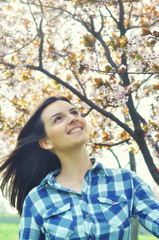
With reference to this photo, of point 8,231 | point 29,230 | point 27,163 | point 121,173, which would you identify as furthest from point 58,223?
point 8,231

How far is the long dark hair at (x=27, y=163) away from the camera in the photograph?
2.38m

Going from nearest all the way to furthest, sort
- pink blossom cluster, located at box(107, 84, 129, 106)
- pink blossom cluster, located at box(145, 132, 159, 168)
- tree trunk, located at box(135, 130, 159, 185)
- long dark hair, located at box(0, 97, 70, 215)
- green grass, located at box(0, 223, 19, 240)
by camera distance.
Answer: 1. long dark hair, located at box(0, 97, 70, 215)
2. pink blossom cluster, located at box(107, 84, 129, 106)
3. tree trunk, located at box(135, 130, 159, 185)
4. pink blossom cluster, located at box(145, 132, 159, 168)
5. green grass, located at box(0, 223, 19, 240)

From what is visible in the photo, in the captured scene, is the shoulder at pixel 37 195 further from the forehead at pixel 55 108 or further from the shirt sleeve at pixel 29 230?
the forehead at pixel 55 108

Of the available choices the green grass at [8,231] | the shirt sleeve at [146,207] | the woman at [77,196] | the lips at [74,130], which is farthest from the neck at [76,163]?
the green grass at [8,231]

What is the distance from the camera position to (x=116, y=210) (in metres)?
1.82

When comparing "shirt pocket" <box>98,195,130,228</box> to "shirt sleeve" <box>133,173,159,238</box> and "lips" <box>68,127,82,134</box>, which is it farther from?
"lips" <box>68,127,82,134</box>

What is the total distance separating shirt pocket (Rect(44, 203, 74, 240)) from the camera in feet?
5.85

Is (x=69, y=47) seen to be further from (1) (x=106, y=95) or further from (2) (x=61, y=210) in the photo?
(2) (x=61, y=210)

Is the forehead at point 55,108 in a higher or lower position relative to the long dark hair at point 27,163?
higher

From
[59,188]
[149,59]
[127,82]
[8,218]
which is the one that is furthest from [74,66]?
[8,218]

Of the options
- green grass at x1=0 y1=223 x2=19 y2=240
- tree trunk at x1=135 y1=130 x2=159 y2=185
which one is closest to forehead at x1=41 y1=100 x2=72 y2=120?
tree trunk at x1=135 y1=130 x2=159 y2=185

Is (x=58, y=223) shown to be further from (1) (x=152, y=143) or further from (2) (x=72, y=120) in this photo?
(1) (x=152, y=143)

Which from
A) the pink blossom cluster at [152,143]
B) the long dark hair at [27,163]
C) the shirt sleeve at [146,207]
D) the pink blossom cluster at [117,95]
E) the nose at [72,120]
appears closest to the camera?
the shirt sleeve at [146,207]

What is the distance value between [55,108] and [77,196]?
638 millimetres
